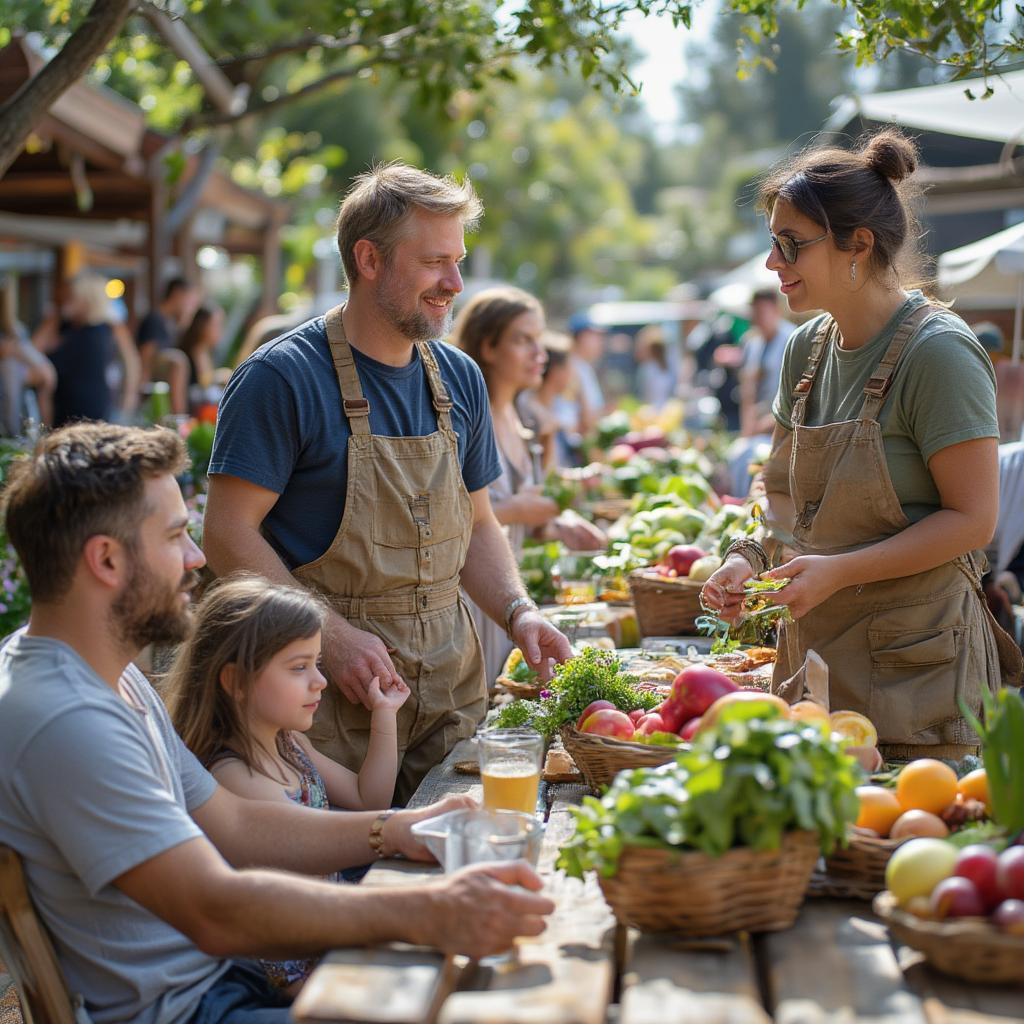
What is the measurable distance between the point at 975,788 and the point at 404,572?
150cm

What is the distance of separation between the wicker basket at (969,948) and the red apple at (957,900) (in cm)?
2

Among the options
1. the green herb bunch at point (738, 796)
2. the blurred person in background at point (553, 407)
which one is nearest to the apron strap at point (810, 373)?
the green herb bunch at point (738, 796)

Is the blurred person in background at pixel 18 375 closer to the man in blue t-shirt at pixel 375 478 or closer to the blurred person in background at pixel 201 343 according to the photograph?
the blurred person in background at pixel 201 343

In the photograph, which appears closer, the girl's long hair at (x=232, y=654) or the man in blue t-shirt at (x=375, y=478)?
the girl's long hair at (x=232, y=654)

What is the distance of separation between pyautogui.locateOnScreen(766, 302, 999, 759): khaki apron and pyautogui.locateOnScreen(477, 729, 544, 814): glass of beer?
877 mm

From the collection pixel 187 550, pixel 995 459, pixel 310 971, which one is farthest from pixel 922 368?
pixel 310 971

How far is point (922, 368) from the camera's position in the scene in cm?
288

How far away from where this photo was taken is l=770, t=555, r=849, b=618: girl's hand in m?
2.79

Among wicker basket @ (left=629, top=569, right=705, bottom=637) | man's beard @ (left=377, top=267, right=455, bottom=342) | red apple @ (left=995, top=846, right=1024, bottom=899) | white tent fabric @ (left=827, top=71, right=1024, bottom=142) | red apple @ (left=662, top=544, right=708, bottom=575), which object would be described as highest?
white tent fabric @ (left=827, top=71, right=1024, bottom=142)

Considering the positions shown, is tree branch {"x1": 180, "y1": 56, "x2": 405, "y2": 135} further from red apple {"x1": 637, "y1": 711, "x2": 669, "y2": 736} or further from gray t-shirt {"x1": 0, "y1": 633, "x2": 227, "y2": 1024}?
gray t-shirt {"x1": 0, "y1": 633, "x2": 227, "y2": 1024}

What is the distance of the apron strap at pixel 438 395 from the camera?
11.1 ft

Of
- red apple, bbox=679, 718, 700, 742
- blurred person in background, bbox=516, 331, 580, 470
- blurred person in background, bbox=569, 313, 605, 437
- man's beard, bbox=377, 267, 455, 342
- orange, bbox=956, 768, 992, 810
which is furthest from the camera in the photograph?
blurred person in background, bbox=569, 313, 605, 437

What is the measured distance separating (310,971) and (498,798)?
532 millimetres

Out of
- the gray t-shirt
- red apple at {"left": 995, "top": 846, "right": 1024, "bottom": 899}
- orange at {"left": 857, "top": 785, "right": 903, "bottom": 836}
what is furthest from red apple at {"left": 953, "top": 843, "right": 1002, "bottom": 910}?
the gray t-shirt
